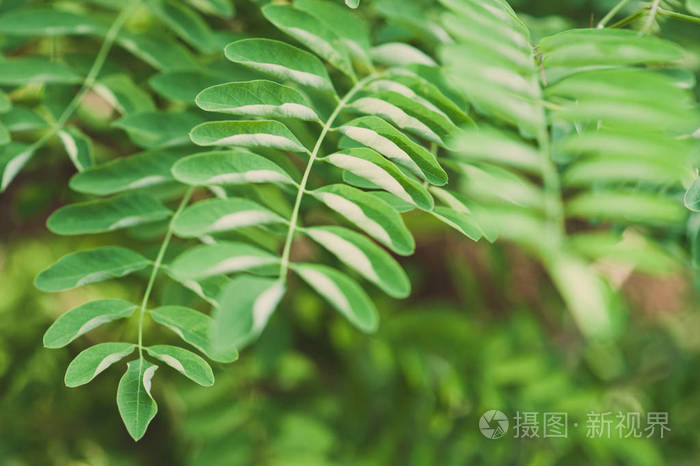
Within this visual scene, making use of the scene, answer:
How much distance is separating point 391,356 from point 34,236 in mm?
1041

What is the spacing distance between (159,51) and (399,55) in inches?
12.5

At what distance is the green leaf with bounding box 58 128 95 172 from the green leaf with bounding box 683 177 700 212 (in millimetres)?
629

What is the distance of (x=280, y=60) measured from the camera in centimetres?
50

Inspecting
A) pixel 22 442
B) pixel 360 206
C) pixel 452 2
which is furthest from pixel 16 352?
pixel 452 2

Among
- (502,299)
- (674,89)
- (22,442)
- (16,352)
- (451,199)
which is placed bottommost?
(502,299)

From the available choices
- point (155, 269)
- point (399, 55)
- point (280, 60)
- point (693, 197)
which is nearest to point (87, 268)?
point (155, 269)

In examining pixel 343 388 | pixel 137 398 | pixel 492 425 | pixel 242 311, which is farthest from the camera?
pixel 343 388

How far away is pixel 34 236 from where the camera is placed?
57.6 inches

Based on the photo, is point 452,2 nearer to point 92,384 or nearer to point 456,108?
point 456,108

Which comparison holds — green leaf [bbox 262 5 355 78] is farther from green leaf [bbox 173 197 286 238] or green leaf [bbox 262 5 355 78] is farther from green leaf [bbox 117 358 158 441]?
green leaf [bbox 117 358 158 441]

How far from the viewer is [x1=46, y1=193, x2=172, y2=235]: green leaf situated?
58cm

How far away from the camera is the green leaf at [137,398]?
1.46 ft

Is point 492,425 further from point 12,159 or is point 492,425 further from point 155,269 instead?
point 12,159

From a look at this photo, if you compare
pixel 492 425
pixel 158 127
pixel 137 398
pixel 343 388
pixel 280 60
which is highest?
pixel 280 60
